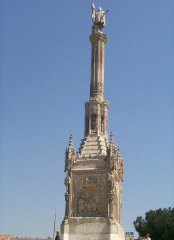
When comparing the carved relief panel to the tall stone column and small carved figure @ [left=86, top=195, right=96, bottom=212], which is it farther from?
the tall stone column

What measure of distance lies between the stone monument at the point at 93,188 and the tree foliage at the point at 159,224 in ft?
67.7

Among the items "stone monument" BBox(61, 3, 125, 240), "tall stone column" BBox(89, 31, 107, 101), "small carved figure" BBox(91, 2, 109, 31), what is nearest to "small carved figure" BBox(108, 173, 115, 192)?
"stone monument" BBox(61, 3, 125, 240)

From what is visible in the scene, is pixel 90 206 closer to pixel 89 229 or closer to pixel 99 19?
pixel 89 229

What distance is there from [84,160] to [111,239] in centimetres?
751

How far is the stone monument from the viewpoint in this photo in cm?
3222

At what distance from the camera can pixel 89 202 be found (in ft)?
109

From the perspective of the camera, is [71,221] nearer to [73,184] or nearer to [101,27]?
[73,184]

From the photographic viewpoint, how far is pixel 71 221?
32.8 metres

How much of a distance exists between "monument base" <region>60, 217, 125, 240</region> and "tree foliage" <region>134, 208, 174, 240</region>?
25062mm

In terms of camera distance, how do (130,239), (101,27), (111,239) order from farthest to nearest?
(130,239) → (101,27) → (111,239)

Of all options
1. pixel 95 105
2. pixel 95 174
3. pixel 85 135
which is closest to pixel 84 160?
pixel 95 174

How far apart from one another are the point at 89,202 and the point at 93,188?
1292 millimetres

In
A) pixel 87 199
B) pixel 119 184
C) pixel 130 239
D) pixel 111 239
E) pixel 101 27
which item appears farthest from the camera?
pixel 130 239

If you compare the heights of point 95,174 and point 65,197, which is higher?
point 95,174
